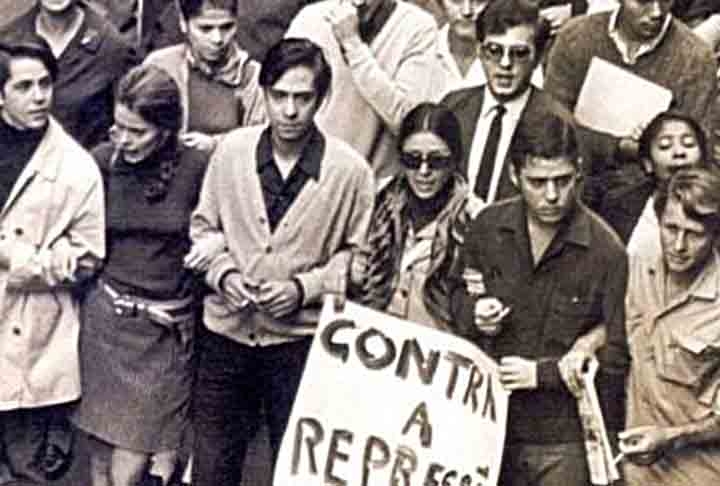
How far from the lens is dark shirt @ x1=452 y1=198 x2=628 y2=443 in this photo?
15.4ft

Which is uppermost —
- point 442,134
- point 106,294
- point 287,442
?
point 442,134

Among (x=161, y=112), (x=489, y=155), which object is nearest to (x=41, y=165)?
(x=161, y=112)

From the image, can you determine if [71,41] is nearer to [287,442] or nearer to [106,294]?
[106,294]

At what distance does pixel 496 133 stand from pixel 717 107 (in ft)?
1.62

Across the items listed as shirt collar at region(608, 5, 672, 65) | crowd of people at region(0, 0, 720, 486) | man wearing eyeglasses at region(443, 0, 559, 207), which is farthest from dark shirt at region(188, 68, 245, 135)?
shirt collar at region(608, 5, 672, 65)

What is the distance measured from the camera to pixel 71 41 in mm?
4887

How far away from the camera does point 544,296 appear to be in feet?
15.4

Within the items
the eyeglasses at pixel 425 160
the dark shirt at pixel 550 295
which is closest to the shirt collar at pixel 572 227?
the dark shirt at pixel 550 295

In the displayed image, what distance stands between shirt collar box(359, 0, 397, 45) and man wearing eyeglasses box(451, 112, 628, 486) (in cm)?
39

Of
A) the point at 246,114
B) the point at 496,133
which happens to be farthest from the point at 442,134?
the point at 246,114

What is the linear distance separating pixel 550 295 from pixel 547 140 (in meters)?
0.35

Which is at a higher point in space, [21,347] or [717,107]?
[717,107]

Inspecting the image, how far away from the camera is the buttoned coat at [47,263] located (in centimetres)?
486

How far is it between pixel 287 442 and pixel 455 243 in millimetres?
595
